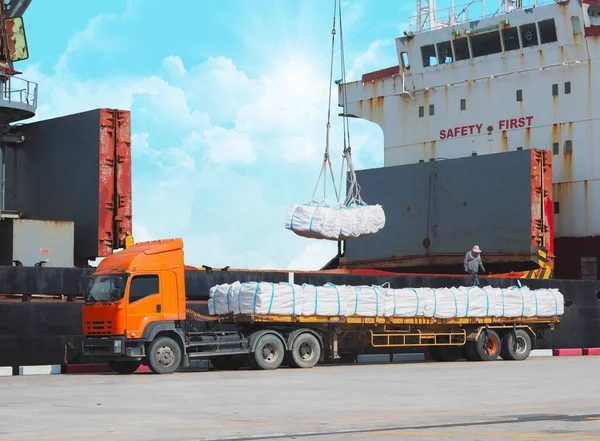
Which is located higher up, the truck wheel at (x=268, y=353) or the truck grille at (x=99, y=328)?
the truck grille at (x=99, y=328)

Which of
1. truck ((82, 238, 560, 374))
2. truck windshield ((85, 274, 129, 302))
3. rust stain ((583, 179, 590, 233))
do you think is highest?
rust stain ((583, 179, 590, 233))

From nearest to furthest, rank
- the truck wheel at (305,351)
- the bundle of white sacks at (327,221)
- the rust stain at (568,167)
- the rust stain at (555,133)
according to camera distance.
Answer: the truck wheel at (305,351), the bundle of white sacks at (327,221), the rust stain at (568,167), the rust stain at (555,133)

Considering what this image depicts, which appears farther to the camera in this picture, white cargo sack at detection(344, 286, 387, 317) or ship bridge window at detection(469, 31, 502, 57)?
ship bridge window at detection(469, 31, 502, 57)

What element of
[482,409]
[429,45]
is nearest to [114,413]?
[482,409]

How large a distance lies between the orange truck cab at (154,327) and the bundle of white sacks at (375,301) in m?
0.55

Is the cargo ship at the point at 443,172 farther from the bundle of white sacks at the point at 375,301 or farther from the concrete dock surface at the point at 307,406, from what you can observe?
the concrete dock surface at the point at 307,406

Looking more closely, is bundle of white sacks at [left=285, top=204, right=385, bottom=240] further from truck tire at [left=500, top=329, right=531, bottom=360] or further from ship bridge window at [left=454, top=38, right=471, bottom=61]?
ship bridge window at [left=454, top=38, right=471, bottom=61]

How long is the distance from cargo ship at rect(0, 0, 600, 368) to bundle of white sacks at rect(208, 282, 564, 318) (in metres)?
1.95

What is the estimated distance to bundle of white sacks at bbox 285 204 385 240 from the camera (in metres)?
24.3

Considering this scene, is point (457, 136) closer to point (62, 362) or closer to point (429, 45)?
point (429, 45)

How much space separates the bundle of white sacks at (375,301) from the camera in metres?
21.1

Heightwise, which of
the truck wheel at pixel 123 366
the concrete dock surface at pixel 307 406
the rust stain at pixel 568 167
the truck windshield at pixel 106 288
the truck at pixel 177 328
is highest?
the rust stain at pixel 568 167

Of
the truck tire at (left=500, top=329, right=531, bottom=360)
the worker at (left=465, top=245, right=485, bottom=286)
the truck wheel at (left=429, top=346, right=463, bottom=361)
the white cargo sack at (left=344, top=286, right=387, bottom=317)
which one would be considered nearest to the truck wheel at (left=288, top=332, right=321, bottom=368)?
the white cargo sack at (left=344, top=286, right=387, bottom=317)

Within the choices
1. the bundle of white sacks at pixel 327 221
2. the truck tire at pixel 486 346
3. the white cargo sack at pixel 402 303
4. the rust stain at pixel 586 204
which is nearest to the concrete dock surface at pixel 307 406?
the white cargo sack at pixel 402 303
